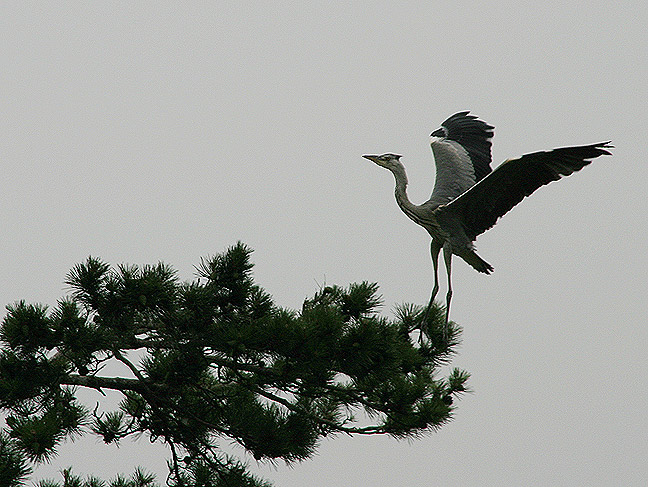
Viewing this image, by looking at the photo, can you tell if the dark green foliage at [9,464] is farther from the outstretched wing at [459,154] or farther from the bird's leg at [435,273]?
the outstretched wing at [459,154]

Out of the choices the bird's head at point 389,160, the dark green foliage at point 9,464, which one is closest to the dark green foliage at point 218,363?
the dark green foliage at point 9,464

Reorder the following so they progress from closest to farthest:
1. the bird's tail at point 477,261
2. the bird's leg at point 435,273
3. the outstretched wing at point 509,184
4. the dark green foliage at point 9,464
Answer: the dark green foliage at point 9,464, the outstretched wing at point 509,184, the bird's leg at point 435,273, the bird's tail at point 477,261

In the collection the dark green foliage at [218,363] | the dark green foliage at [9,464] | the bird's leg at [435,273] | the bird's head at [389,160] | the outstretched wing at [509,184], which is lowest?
the dark green foliage at [9,464]

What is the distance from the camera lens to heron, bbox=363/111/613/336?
390cm

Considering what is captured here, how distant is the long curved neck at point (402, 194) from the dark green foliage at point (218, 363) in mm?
599

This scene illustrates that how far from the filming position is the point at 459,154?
16.3 feet

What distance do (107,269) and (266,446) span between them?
998mm

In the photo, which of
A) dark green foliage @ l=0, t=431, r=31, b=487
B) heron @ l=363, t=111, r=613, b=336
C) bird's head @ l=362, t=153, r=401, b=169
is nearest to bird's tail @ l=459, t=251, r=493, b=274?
heron @ l=363, t=111, r=613, b=336

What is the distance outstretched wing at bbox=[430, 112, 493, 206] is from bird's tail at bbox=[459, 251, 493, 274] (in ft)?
1.04

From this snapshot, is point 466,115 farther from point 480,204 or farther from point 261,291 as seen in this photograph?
point 261,291

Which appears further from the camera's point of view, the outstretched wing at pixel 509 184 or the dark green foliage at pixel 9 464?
the outstretched wing at pixel 509 184

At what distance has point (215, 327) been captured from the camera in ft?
11.6

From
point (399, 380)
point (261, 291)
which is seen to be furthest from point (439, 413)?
point (261, 291)

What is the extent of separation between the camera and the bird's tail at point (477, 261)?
434 cm
